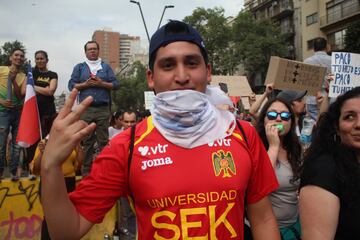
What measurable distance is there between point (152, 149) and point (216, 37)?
149ft

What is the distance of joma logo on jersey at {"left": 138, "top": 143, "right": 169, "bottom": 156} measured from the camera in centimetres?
162

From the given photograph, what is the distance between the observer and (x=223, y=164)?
161 centimetres

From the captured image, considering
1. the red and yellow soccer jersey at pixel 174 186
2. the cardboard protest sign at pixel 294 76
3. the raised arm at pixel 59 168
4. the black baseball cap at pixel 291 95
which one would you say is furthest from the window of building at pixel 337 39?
the raised arm at pixel 59 168

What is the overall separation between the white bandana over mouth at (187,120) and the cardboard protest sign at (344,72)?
155 inches

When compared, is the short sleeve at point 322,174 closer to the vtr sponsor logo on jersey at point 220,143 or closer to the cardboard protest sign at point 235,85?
the vtr sponsor logo on jersey at point 220,143

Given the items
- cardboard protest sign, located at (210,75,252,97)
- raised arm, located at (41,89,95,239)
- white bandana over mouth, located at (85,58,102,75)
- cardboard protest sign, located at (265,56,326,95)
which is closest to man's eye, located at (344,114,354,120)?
raised arm, located at (41,89,95,239)

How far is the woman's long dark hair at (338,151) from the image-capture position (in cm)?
210

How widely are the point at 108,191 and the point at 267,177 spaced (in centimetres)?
70

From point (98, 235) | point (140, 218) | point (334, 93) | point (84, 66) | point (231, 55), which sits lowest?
point (98, 235)

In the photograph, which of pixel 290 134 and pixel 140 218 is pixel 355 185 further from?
pixel 290 134

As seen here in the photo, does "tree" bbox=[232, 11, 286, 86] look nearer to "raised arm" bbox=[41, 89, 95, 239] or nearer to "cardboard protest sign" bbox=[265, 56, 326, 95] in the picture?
"cardboard protest sign" bbox=[265, 56, 326, 95]

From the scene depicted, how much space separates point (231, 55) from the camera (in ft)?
145

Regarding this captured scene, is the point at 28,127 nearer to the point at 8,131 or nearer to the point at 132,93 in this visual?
the point at 8,131

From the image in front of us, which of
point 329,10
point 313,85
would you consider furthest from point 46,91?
point 329,10
